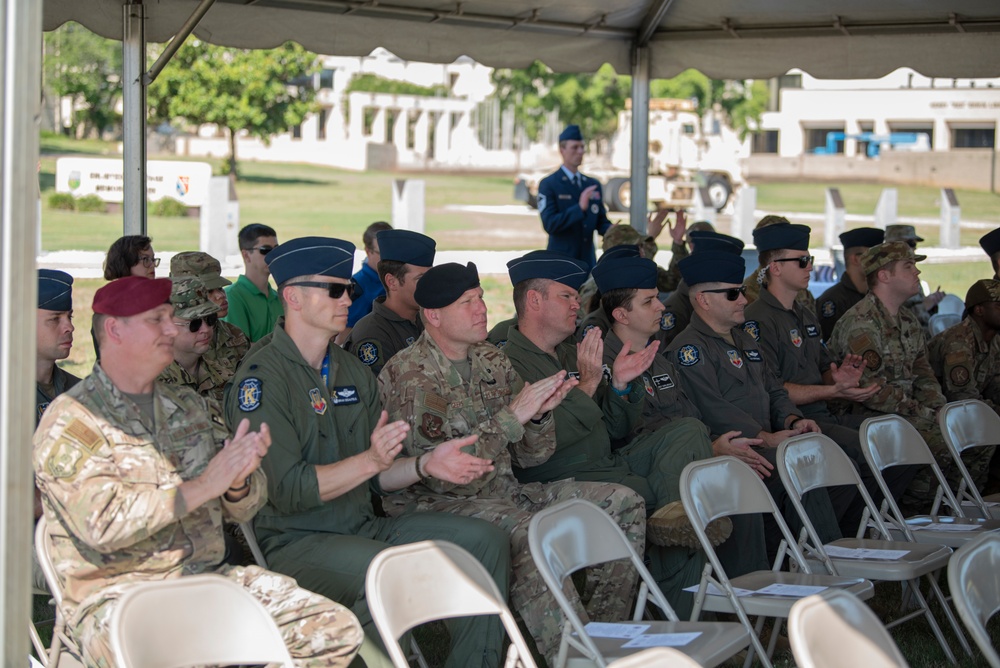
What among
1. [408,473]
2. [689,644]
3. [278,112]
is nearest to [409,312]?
[408,473]

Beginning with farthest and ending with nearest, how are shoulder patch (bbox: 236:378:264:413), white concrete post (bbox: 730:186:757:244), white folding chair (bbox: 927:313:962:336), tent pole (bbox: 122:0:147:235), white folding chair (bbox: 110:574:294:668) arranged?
white concrete post (bbox: 730:186:757:244), white folding chair (bbox: 927:313:962:336), tent pole (bbox: 122:0:147:235), shoulder patch (bbox: 236:378:264:413), white folding chair (bbox: 110:574:294:668)

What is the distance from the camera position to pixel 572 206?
9703 mm

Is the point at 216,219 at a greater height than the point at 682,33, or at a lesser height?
lesser

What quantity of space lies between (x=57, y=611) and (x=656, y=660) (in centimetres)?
177

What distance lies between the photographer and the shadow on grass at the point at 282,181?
39656 mm

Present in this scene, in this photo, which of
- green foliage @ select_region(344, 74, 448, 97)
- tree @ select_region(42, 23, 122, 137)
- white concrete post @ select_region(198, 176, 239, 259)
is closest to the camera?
white concrete post @ select_region(198, 176, 239, 259)

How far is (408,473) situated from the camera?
14.3 ft

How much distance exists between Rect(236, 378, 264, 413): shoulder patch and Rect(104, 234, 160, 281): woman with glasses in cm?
219

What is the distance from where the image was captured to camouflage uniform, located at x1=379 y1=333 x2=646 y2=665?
4.61 m

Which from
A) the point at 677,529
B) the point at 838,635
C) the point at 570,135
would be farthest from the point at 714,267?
the point at 570,135

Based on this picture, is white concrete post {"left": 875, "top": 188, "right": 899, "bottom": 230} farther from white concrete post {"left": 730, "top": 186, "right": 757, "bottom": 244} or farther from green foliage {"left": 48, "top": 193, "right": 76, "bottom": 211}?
green foliage {"left": 48, "top": 193, "right": 76, "bottom": 211}

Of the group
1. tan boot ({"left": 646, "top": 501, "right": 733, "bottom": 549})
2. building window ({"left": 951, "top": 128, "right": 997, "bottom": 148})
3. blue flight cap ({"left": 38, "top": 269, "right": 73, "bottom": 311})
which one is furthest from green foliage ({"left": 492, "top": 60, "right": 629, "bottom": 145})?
blue flight cap ({"left": 38, "top": 269, "right": 73, "bottom": 311})

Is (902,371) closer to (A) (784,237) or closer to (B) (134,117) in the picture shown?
(A) (784,237)

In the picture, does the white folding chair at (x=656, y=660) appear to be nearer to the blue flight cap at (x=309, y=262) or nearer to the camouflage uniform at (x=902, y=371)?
the blue flight cap at (x=309, y=262)
